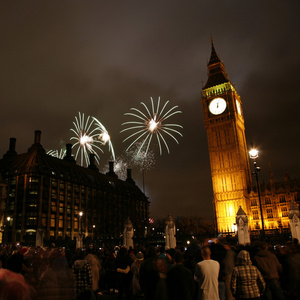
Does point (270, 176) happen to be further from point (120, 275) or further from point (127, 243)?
point (120, 275)

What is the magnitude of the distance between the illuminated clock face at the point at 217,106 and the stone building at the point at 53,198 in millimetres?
37596

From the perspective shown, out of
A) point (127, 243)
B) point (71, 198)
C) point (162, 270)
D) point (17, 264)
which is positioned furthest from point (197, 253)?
point (71, 198)

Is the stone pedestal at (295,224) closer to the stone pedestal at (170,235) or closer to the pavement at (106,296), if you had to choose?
the stone pedestal at (170,235)

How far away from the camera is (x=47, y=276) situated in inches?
211

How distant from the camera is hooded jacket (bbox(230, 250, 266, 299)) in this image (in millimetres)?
6312

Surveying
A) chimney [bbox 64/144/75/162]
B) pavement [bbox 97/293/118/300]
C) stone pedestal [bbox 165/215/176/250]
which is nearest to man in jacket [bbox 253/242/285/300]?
pavement [bbox 97/293/118/300]

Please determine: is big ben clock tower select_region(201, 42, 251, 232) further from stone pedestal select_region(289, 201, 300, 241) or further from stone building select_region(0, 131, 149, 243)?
stone pedestal select_region(289, 201, 300, 241)

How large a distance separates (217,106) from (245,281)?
78.6 metres

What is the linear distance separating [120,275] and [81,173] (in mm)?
89002

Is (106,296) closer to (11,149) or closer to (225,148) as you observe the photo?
(225,148)

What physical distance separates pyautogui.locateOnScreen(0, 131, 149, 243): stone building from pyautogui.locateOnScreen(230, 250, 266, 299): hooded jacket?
56.4m

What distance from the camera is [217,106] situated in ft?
268

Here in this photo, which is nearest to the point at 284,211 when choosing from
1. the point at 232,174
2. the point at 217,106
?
the point at 232,174

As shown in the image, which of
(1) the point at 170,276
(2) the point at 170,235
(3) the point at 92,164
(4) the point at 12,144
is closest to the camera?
(1) the point at 170,276
